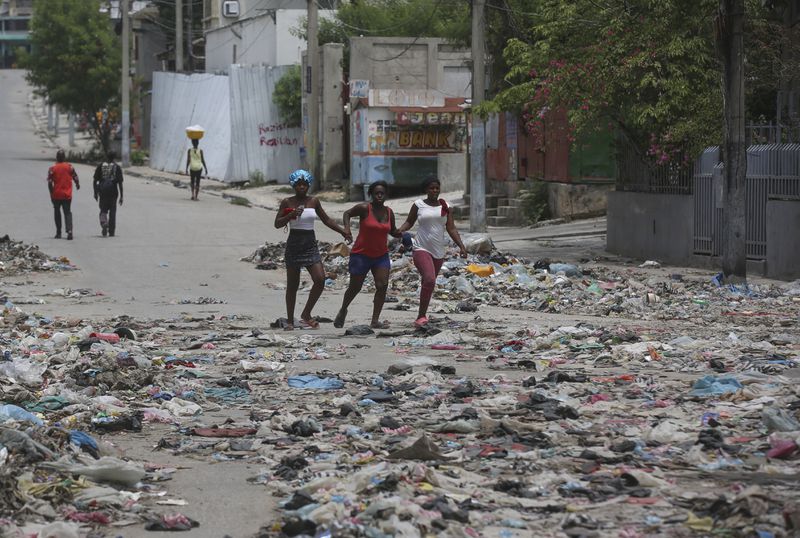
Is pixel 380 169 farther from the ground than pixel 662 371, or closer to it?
farther from the ground

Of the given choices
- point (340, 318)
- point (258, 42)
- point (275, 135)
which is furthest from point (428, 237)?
point (258, 42)

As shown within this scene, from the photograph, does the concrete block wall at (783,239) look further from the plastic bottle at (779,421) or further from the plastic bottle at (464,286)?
the plastic bottle at (779,421)

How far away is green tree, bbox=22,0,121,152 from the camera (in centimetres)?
5478

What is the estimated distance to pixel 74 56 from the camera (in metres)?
54.7

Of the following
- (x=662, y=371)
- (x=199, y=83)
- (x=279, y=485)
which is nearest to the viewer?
(x=279, y=485)

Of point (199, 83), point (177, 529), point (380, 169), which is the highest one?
point (199, 83)

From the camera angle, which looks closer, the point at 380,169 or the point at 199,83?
the point at 380,169

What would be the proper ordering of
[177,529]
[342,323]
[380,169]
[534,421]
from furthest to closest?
1. [380,169]
2. [342,323]
3. [534,421]
4. [177,529]

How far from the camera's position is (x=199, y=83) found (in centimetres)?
4700

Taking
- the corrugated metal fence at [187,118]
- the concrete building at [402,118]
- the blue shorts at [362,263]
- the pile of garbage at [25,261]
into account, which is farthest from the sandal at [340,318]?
the corrugated metal fence at [187,118]

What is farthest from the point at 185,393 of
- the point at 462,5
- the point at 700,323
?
the point at 462,5

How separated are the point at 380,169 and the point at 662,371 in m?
25.3

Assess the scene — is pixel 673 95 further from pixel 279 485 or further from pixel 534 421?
pixel 279 485

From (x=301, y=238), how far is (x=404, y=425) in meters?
5.79
